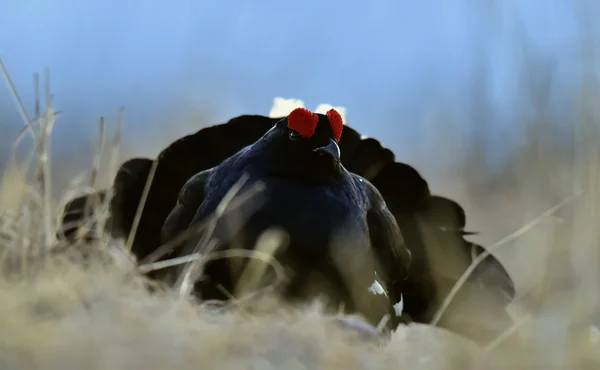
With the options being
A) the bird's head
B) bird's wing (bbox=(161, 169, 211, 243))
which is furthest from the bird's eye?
bird's wing (bbox=(161, 169, 211, 243))

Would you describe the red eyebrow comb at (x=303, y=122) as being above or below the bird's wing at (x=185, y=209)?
above

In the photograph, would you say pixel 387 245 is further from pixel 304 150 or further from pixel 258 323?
pixel 258 323

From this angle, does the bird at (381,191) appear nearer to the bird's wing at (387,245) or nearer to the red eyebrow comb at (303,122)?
the bird's wing at (387,245)

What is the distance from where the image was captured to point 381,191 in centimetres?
102

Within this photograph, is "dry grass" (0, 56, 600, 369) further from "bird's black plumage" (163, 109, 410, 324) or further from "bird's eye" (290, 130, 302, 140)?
"bird's eye" (290, 130, 302, 140)

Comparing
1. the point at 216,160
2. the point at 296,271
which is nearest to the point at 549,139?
the point at 296,271

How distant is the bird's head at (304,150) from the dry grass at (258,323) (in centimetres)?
38

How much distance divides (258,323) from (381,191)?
2.23ft

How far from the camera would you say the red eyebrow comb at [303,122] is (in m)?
0.80

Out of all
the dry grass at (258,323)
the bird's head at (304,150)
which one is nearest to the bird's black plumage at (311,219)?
the bird's head at (304,150)

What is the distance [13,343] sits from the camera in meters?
0.28

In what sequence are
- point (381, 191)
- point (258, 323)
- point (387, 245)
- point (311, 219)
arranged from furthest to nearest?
point (381, 191) → point (387, 245) → point (311, 219) → point (258, 323)

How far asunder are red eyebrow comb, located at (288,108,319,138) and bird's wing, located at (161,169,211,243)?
0.50ft

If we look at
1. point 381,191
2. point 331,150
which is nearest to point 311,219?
point 331,150
